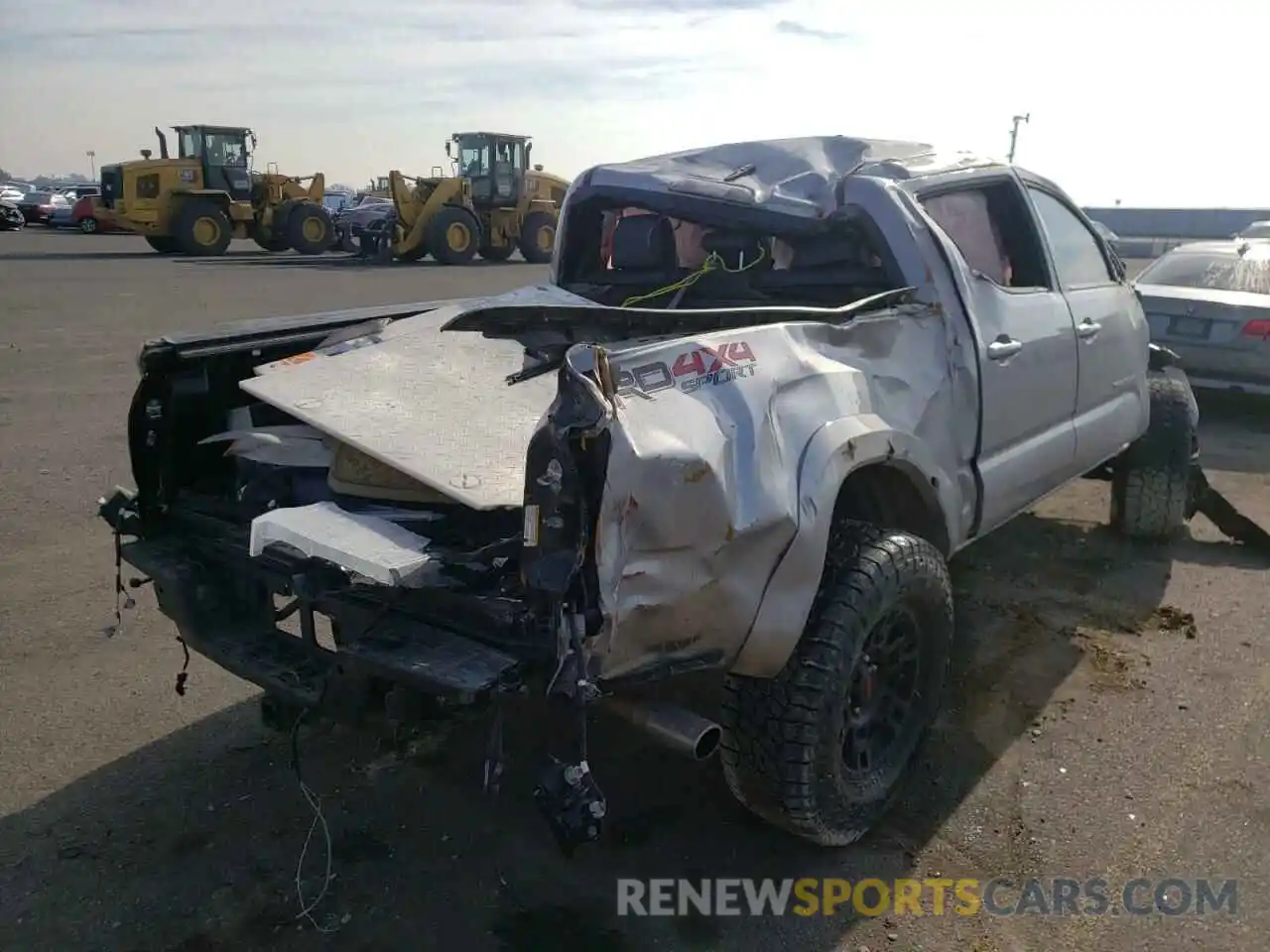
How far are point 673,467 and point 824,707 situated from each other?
810 millimetres

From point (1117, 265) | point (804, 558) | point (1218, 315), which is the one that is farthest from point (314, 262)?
point (804, 558)

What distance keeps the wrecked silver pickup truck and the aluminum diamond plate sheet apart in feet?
0.04

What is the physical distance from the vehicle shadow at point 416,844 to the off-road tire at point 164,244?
24243 millimetres

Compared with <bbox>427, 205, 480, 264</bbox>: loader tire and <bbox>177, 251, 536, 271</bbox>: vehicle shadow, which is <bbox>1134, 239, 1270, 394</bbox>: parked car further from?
<bbox>177, 251, 536, 271</bbox>: vehicle shadow

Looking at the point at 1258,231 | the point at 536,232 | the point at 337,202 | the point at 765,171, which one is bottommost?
the point at 765,171

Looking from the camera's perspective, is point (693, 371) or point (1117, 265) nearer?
point (693, 371)

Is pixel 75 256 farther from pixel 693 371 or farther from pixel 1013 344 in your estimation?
pixel 693 371

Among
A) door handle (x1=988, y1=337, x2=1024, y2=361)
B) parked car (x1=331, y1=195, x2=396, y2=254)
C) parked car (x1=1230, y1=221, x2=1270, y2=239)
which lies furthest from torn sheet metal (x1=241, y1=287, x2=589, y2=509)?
parked car (x1=331, y1=195, x2=396, y2=254)

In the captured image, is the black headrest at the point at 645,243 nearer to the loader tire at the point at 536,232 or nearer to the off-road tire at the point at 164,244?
the loader tire at the point at 536,232

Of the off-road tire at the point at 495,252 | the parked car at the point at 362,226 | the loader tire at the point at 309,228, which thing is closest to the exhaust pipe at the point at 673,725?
the parked car at the point at 362,226

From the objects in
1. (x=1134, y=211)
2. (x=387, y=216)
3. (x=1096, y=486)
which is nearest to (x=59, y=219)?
(x=387, y=216)

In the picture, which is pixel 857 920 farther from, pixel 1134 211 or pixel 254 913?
pixel 1134 211

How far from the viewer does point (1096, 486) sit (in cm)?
679

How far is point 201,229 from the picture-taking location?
24.8 m
